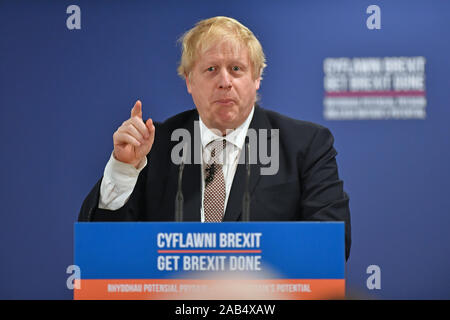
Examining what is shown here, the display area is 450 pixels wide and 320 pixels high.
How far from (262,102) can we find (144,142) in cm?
153

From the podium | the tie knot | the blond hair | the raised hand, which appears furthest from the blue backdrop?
the podium

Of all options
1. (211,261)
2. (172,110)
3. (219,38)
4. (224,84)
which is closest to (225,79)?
(224,84)

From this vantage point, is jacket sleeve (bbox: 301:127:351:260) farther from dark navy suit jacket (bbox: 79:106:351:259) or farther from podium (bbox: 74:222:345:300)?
podium (bbox: 74:222:345:300)

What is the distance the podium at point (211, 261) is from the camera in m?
1.21

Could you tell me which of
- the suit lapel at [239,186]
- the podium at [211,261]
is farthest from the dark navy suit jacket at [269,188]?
the podium at [211,261]

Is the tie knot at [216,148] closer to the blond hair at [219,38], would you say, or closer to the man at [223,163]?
the man at [223,163]

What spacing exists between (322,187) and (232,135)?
39cm

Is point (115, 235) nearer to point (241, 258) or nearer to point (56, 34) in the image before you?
point (241, 258)

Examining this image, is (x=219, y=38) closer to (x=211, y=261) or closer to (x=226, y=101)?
(x=226, y=101)

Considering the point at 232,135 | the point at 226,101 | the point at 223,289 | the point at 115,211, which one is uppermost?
the point at 226,101

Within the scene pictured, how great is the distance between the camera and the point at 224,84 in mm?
1981

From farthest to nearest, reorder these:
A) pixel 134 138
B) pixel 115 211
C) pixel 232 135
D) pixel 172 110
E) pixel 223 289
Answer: pixel 172 110
pixel 232 135
pixel 115 211
pixel 134 138
pixel 223 289
